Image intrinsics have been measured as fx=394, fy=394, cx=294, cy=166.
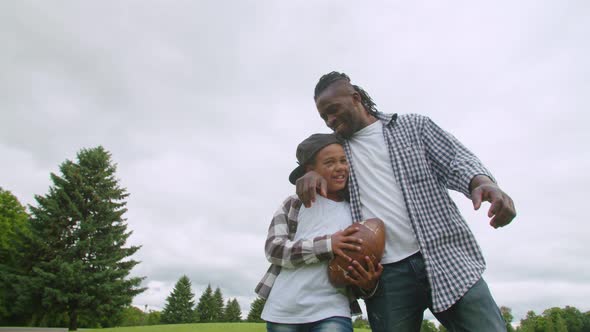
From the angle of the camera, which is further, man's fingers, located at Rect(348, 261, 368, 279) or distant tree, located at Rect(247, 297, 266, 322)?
distant tree, located at Rect(247, 297, 266, 322)

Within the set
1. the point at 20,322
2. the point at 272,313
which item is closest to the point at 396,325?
the point at 272,313

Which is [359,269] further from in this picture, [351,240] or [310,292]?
[310,292]

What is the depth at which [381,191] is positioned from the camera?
9.61 ft

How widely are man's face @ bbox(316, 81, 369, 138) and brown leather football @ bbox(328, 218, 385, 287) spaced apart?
89cm

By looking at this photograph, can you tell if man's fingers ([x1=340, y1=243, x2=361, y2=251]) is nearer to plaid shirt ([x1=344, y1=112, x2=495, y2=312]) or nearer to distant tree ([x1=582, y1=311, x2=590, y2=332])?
plaid shirt ([x1=344, y1=112, x2=495, y2=312])

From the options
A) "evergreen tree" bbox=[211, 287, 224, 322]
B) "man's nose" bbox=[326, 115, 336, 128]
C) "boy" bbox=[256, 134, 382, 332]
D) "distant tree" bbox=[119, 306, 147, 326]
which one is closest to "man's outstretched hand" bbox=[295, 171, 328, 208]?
"boy" bbox=[256, 134, 382, 332]

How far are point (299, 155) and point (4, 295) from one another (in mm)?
32050

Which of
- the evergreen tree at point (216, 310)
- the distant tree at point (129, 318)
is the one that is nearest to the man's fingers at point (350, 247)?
the distant tree at point (129, 318)

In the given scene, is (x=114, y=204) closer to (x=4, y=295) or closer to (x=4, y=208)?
(x=4, y=295)

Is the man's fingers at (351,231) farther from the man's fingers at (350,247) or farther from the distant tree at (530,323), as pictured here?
the distant tree at (530,323)

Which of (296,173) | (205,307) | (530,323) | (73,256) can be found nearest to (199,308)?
(205,307)

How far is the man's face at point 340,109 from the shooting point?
10.4 feet

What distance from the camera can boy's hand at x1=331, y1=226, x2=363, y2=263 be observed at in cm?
252

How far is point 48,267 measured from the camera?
26297 millimetres
